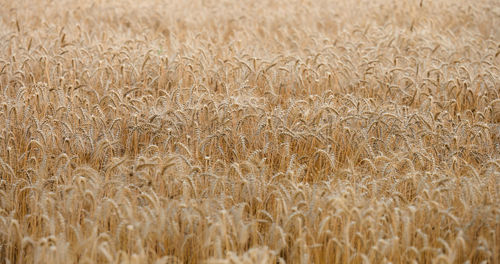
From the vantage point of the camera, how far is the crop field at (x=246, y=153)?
260 centimetres

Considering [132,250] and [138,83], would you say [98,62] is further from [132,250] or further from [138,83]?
[132,250]

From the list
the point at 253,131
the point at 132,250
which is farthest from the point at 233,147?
the point at 132,250

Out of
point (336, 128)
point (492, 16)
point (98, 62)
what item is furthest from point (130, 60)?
point (492, 16)

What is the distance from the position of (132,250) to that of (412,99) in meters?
3.13

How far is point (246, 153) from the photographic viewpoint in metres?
3.65

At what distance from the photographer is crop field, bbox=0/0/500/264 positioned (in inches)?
102

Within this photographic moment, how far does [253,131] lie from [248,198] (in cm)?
91

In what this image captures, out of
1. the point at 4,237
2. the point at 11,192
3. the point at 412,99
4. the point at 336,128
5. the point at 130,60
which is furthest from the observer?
the point at 130,60

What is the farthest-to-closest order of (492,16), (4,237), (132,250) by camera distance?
(492,16) → (4,237) → (132,250)

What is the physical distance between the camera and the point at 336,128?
3.79m

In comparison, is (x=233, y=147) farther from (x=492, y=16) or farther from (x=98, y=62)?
(x=492, y=16)

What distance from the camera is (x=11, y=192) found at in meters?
2.86

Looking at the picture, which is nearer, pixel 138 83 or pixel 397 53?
pixel 138 83

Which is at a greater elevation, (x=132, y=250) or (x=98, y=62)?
(x=98, y=62)
